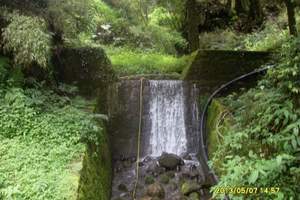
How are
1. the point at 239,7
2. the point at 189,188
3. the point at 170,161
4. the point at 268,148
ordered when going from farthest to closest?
the point at 239,7 → the point at 170,161 → the point at 189,188 → the point at 268,148

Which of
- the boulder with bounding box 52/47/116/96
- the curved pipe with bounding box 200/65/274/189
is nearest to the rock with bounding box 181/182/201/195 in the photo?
the curved pipe with bounding box 200/65/274/189

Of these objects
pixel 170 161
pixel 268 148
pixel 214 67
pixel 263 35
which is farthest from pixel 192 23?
pixel 268 148

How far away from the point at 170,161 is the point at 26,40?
3662 mm

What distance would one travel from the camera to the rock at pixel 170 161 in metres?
7.56

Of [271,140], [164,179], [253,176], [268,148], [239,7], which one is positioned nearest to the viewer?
[253,176]

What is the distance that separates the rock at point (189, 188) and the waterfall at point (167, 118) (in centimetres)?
120

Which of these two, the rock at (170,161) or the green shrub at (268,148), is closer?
the green shrub at (268,148)

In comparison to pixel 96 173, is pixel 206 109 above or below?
above

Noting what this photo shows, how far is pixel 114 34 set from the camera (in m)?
15.8

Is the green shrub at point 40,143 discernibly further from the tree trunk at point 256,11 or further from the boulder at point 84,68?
the tree trunk at point 256,11

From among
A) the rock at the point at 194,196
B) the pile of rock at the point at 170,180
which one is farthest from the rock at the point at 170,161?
the rock at the point at 194,196

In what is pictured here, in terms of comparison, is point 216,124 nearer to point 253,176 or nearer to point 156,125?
point 156,125

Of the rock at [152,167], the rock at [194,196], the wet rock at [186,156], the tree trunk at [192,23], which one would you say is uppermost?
the tree trunk at [192,23]

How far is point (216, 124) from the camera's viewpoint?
7117 mm
